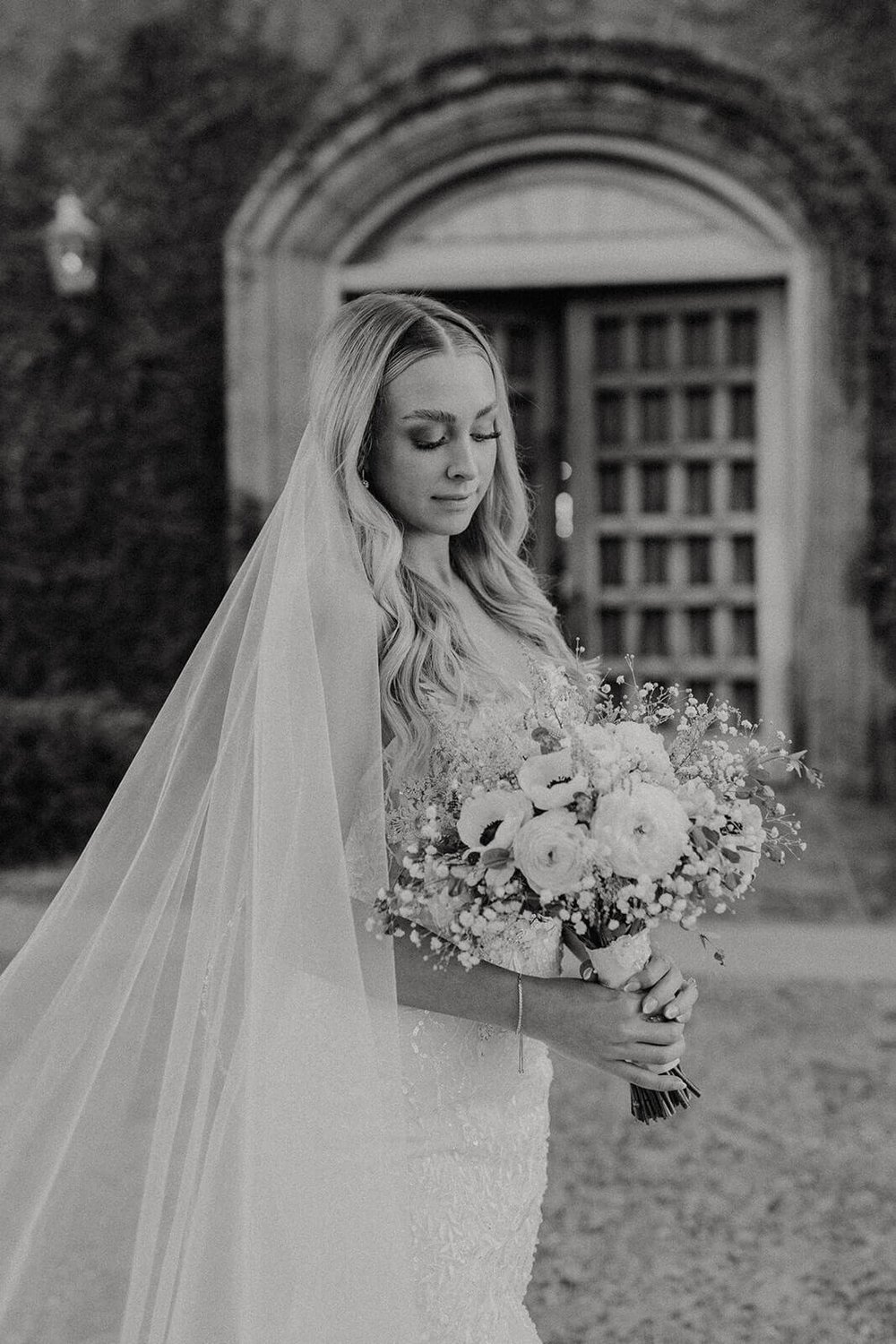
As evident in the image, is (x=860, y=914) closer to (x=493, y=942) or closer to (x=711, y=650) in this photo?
(x=711, y=650)

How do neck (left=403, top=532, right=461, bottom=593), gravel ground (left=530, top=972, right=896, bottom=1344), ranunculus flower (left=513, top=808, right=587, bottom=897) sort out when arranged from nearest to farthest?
ranunculus flower (left=513, top=808, right=587, bottom=897) → neck (left=403, top=532, right=461, bottom=593) → gravel ground (left=530, top=972, right=896, bottom=1344)

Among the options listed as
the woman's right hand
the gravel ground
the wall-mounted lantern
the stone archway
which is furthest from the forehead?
Answer: the wall-mounted lantern

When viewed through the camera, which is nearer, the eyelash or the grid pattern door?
the eyelash

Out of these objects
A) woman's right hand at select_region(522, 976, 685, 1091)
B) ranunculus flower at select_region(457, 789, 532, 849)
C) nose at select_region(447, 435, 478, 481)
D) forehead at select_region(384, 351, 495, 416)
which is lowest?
woman's right hand at select_region(522, 976, 685, 1091)

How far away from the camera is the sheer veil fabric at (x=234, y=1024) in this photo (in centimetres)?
187

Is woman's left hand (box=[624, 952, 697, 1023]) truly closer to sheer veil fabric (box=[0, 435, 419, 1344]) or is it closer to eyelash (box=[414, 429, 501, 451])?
sheer veil fabric (box=[0, 435, 419, 1344])

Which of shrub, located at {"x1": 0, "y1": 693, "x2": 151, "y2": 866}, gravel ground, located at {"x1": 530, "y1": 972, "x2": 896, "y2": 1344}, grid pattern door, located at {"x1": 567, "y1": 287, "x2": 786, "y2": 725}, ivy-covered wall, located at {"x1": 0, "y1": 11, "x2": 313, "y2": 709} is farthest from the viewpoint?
grid pattern door, located at {"x1": 567, "y1": 287, "x2": 786, "y2": 725}

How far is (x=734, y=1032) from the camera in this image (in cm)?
507

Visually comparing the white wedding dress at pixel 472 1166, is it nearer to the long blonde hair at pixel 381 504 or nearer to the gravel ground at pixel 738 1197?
the long blonde hair at pixel 381 504

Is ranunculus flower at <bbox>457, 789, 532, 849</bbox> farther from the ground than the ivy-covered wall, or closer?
closer

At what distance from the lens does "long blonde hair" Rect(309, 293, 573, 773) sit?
2.07 meters

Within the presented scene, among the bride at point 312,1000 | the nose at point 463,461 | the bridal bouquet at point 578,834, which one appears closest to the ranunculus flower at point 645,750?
the bridal bouquet at point 578,834

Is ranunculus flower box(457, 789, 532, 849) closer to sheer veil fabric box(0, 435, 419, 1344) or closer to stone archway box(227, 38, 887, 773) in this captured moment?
sheer veil fabric box(0, 435, 419, 1344)

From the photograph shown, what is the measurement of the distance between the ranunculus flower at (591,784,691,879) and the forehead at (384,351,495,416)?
673mm
